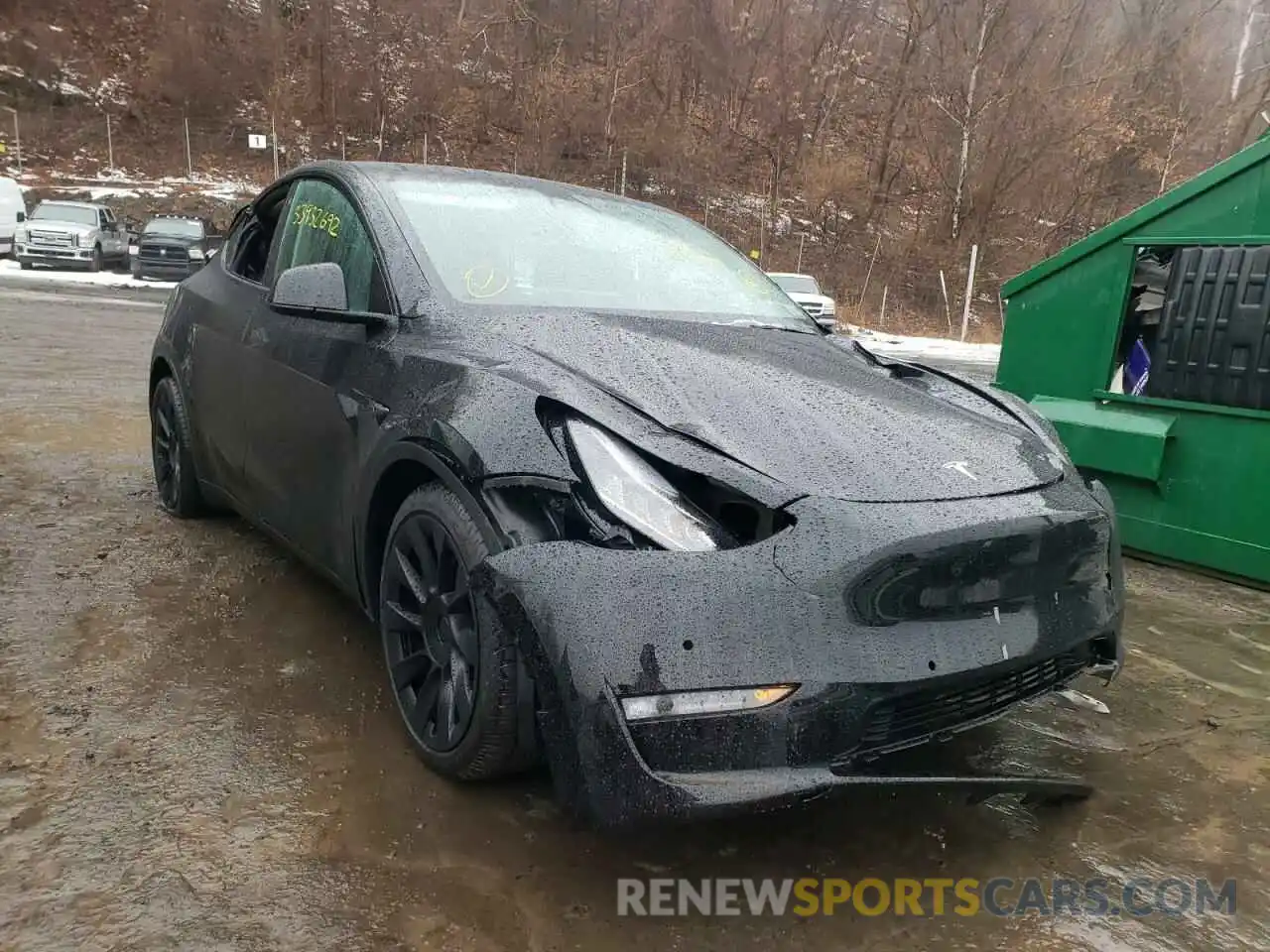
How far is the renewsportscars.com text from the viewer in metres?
2.07

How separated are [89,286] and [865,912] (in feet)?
66.6

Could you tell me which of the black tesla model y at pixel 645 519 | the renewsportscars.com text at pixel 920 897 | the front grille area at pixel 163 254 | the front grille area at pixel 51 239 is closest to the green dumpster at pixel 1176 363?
the black tesla model y at pixel 645 519

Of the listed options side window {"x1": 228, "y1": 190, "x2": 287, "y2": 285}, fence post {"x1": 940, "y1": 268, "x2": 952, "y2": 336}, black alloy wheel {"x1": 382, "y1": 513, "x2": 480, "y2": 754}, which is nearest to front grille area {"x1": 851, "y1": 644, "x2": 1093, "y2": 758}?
black alloy wheel {"x1": 382, "y1": 513, "x2": 480, "y2": 754}

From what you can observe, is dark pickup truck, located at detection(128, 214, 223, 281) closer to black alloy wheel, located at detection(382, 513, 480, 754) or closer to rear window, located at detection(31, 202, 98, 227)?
rear window, located at detection(31, 202, 98, 227)

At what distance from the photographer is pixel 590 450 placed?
2.09 metres

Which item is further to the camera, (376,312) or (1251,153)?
Result: (1251,153)

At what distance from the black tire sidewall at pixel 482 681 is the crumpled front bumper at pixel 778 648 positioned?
0.39 feet

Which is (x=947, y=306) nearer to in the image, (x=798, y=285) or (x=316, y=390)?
(x=798, y=285)

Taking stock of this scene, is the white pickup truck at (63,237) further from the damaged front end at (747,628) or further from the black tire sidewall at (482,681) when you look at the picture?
the damaged front end at (747,628)

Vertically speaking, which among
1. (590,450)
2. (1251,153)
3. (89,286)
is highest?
(1251,153)

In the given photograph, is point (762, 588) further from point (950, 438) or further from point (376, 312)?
point (376, 312)

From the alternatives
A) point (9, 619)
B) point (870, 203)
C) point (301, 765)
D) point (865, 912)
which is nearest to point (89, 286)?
point (9, 619)

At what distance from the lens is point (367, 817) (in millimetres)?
2295

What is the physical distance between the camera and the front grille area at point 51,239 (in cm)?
2052
